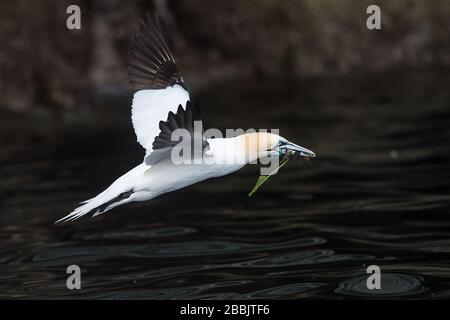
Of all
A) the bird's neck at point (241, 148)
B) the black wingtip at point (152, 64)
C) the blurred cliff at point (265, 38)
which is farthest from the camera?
the blurred cliff at point (265, 38)

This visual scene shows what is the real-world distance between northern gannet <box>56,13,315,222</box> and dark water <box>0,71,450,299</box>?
52.2 inches

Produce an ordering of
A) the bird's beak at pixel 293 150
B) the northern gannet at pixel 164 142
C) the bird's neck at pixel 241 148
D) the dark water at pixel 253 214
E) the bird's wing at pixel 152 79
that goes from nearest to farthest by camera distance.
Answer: the northern gannet at pixel 164 142
the bird's neck at pixel 241 148
the bird's beak at pixel 293 150
the bird's wing at pixel 152 79
the dark water at pixel 253 214

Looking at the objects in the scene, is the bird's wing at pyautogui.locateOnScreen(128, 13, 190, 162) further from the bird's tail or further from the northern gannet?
the bird's tail

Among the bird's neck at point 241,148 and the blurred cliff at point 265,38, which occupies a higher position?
the blurred cliff at point 265,38

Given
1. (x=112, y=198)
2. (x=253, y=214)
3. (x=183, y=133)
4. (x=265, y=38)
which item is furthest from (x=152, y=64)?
(x=265, y=38)

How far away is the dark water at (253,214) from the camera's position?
898 cm

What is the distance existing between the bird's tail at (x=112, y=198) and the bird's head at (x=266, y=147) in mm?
989

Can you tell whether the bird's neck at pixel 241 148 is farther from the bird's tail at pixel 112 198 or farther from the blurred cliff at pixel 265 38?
the blurred cliff at pixel 265 38

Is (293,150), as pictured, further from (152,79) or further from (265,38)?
(265,38)

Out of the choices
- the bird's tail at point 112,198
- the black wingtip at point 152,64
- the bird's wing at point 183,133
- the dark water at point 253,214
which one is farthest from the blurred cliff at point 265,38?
the bird's wing at point 183,133

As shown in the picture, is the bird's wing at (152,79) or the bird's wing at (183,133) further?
the bird's wing at (152,79)

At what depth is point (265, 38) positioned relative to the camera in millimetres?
19703

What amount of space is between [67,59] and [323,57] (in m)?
5.45
